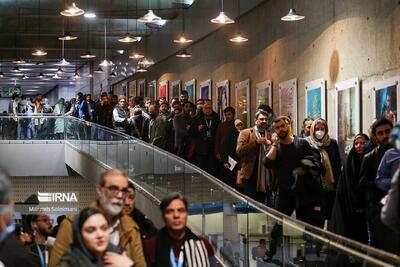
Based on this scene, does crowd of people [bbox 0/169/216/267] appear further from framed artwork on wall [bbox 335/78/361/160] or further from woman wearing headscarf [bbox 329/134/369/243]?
framed artwork on wall [bbox 335/78/361/160]

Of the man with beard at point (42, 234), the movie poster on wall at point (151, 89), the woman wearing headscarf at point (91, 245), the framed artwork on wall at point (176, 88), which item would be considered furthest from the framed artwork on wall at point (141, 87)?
the woman wearing headscarf at point (91, 245)

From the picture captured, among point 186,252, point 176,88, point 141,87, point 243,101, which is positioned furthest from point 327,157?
point 141,87

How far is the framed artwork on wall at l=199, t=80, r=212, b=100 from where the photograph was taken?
24953mm

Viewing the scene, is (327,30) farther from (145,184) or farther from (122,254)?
(122,254)

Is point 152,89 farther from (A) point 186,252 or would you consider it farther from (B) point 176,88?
(A) point 186,252

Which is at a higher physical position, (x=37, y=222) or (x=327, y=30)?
(x=327, y=30)

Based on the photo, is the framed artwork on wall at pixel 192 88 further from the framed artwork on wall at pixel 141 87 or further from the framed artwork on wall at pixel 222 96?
the framed artwork on wall at pixel 141 87

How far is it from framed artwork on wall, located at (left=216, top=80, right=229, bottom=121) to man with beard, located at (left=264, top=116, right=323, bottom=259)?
1315 centimetres

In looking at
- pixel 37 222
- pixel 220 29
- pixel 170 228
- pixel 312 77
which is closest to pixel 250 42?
pixel 220 29

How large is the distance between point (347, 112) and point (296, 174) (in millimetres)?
5325

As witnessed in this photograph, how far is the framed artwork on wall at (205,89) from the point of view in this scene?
2495 centimetres

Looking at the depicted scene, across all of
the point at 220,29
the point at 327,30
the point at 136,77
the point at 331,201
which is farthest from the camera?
the point at 136,77

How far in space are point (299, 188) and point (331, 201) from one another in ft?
3.29

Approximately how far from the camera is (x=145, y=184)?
670 inches
